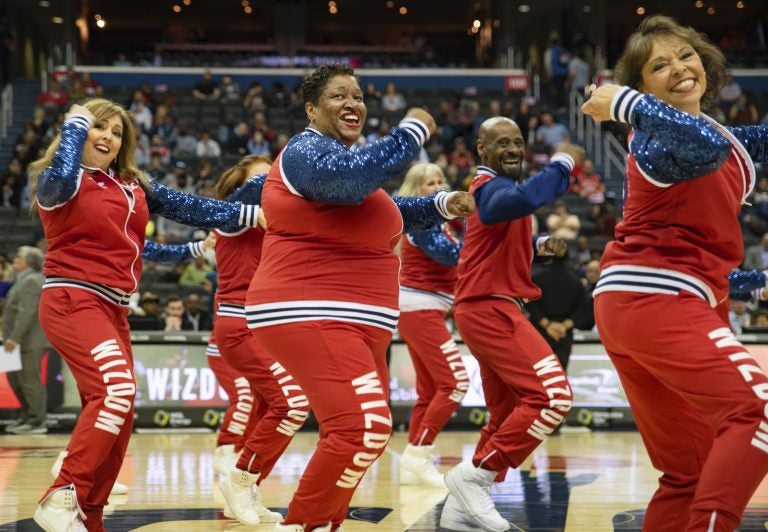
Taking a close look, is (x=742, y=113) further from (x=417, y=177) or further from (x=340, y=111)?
(x=340, y=111)

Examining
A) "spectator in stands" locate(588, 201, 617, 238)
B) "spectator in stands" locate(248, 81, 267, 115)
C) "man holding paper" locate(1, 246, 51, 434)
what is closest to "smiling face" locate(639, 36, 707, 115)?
"man holding paper" locate(1, 246, 51, 434)

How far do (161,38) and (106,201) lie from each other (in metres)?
31.4

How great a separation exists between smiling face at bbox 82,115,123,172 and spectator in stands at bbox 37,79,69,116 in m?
17.1

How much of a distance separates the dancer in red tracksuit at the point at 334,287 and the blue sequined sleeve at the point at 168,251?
268 centimetres

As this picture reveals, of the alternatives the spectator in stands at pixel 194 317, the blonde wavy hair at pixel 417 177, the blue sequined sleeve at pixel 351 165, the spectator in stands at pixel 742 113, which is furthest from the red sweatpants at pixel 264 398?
the spectator in stands at pixel 742 113

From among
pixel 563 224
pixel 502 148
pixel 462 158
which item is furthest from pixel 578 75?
pixel 502 148

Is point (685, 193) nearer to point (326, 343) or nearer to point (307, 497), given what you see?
point (326, 343)

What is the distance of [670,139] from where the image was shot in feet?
10.9

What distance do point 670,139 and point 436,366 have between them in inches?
159

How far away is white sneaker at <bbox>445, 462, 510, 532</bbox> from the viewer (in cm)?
542

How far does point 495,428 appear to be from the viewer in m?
5.79

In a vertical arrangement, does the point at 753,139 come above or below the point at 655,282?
above

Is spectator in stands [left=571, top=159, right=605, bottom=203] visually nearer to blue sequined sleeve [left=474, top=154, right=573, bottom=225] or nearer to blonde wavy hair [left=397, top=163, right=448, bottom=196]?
blonde wavy hair [left=397, top=163, right=448, bottom=196]


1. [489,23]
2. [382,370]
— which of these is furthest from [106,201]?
[489,23]
